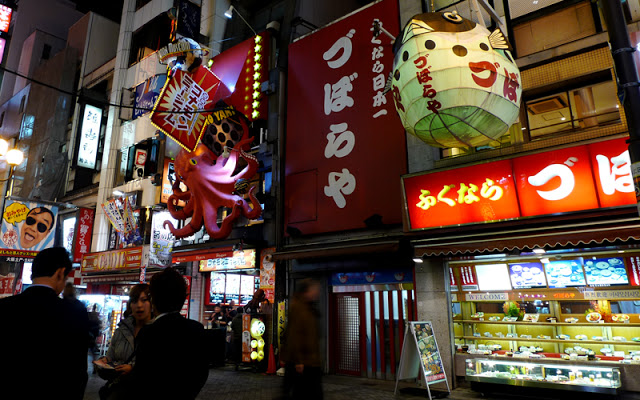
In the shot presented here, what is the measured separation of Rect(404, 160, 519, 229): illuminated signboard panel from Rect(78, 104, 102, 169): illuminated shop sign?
22.2 meters

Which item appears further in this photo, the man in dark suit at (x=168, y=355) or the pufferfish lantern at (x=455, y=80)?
the pufferfish lantern at (x=455, y=80)

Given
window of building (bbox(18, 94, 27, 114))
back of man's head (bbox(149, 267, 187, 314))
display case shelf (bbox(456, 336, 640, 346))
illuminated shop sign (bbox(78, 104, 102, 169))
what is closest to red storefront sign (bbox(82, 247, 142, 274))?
illuminated shop sign (bbox(78, 104, 102, 169))

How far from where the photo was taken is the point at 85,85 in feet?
99.1

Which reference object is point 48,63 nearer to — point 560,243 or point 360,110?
point 360,110

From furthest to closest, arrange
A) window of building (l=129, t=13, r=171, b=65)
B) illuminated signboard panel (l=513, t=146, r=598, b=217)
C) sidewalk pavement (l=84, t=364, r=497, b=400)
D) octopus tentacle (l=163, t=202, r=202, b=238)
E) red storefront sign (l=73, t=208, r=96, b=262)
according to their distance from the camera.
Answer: window of building (l=129, t=13, r=171, b=65) → red storefront sign (l=73, t=208, r=96, b=262) → octopus tentacle (l=163, t=202, r=202, b=238) → sidewalk pavement (l=84, t=364, r=497, b=400) → illuminated signboard panel (l=513, t=146, r=598, b=217)

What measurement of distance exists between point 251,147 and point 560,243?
1248 cm

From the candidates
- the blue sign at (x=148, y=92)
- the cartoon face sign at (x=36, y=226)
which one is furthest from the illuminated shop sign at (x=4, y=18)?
the cartoon face sign at (x=36, y=226)

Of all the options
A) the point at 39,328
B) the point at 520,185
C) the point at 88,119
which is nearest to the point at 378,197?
the point at 520,185

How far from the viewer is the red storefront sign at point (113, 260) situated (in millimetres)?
20266

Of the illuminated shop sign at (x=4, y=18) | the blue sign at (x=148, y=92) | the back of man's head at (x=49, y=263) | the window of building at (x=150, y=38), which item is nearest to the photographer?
the back of man's head at (x=49, y=263)

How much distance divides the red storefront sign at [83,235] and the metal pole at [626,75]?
2706 cm

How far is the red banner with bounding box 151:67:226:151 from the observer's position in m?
15.2

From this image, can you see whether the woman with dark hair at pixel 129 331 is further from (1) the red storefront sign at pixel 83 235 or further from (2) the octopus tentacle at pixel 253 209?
(1) the red storefront sign at pixel 83 235

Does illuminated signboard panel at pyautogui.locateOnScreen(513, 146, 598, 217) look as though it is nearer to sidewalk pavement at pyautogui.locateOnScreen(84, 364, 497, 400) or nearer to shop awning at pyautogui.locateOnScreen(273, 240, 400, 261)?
shop awning at pyautogui.locateOnScreen(273, 240, 400, 261)
